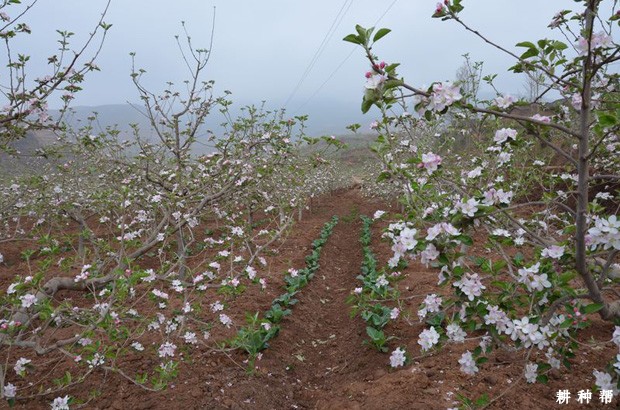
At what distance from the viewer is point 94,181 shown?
31.6 ft

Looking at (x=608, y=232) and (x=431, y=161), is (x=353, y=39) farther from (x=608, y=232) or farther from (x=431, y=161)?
(x=608, y=232)

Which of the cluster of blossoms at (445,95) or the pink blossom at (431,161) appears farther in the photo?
the pink blossom at (431,161)

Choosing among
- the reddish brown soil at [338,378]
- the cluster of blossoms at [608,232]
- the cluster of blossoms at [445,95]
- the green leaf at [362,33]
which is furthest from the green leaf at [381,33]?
the reddish brown soil at [338,378]

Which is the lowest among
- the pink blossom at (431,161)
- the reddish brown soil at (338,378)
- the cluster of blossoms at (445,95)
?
the reddish brown soil at (338,378)

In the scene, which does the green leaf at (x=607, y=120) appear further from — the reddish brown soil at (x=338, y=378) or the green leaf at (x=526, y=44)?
the reddish brown soil at (x=338, y=378)

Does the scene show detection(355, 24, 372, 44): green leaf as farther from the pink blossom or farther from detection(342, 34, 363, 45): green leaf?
the pink blossom

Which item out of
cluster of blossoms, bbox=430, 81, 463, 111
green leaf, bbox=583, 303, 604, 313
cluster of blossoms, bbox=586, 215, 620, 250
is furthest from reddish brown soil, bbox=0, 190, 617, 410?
cluster of blossoms, bbox=430, 81, 463, 111

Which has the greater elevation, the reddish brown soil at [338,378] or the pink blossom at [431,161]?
the pink blossom at [431,161]

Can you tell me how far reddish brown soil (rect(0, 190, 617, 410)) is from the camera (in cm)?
314

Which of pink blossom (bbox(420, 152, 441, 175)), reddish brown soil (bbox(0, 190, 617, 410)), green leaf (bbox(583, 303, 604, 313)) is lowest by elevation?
reddish brown soil (bbox(0, 190, 617, 410))

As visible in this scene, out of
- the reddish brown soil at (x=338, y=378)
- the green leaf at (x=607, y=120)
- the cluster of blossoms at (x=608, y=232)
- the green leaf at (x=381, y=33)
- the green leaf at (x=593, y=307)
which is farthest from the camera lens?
the reddish brown soil at (x=338, y=378)

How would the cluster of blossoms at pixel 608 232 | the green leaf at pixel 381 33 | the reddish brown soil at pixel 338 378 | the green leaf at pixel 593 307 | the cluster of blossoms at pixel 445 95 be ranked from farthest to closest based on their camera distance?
the reddish brown soil at pixel 338 378
the green leaf at pixel 593 307
the green leaf at pixel 381 33
the cluster of blossoms at pixel 445 95
the cluster of blossoms at pixel 608 232

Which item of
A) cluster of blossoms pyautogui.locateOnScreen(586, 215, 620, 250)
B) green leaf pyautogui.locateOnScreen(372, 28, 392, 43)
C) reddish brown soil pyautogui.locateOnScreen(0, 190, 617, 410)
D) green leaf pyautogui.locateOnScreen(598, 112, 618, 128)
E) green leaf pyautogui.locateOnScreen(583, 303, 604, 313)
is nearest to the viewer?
green leaf pyautogui.locateOnScreen(598, 112, 618, 128)

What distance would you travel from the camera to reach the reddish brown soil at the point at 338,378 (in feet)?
10.3
